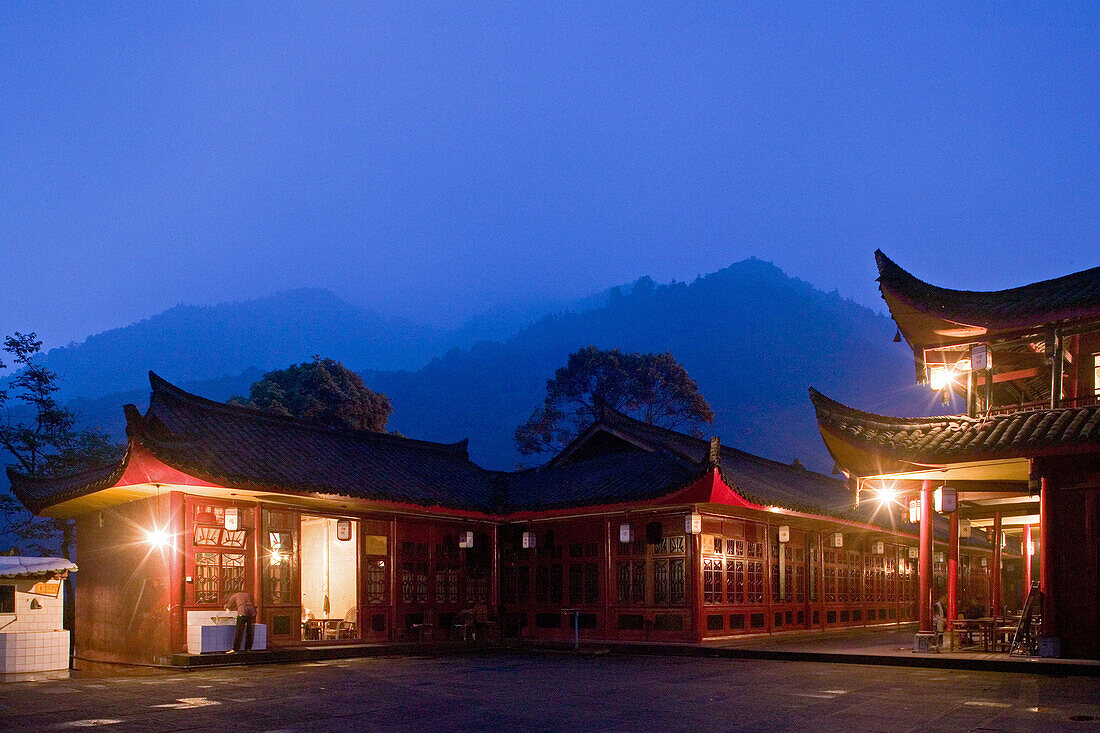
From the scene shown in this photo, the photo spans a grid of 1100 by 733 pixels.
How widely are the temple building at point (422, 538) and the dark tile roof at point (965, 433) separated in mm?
2846

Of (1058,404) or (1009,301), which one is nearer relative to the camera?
(1058,404)

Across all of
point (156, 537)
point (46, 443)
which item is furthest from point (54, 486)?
point (46, 443)

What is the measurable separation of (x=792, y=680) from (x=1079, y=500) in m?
4.88

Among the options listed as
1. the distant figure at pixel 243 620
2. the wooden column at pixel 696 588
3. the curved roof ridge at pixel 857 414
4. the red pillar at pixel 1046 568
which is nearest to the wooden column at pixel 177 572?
the distant figure at pixel 243 620

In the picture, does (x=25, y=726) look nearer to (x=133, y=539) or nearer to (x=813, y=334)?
(x=133, y=539)

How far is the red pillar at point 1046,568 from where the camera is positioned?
13.0 m

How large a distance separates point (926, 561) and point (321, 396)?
28.5m

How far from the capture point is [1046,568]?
42.9 feet

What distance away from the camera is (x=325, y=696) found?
1074cm

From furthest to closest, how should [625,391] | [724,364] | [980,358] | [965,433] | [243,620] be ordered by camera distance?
[724,364] < [625,391] < [243,620] < [980,358] < [965,433]

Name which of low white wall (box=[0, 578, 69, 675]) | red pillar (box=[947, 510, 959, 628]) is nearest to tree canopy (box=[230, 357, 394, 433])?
low white wall (box=[0, 578, 69, 675])

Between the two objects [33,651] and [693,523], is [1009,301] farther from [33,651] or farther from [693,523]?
[33,651]

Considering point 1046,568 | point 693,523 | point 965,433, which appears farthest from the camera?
point 693,523

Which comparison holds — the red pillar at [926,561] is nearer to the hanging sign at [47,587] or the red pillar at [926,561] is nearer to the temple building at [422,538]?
the temple building at [422,538]
